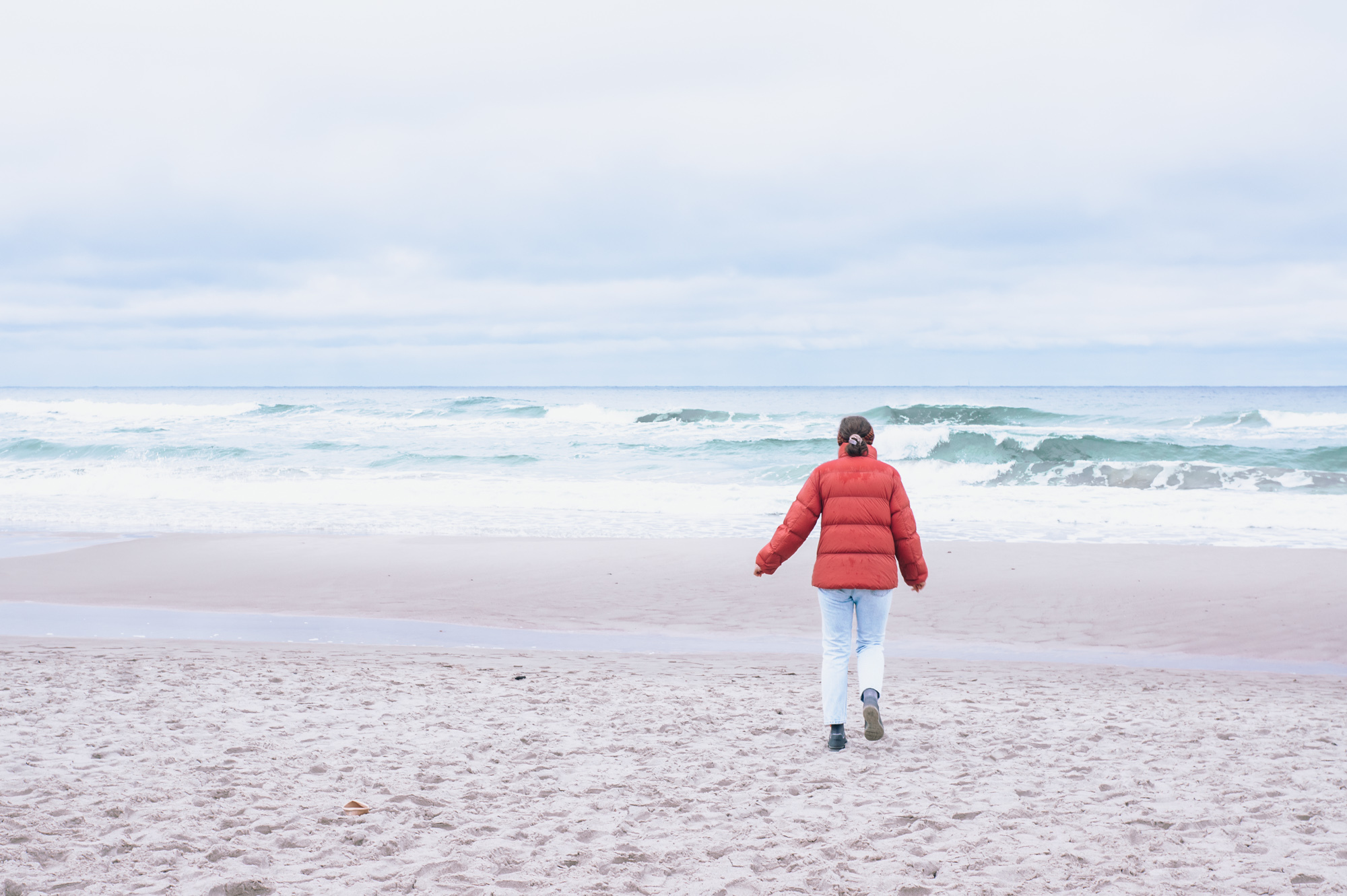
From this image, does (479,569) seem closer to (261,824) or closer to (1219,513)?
(261,824)

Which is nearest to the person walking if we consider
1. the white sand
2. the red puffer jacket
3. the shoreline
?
the red puffer jacket

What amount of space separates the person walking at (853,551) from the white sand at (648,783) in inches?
14.0

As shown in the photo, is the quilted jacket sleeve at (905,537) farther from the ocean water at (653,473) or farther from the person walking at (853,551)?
the ocean water at (653,473)

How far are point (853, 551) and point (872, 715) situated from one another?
2.91 ft

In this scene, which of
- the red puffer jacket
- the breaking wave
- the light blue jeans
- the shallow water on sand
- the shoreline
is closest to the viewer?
the red puffer jacket

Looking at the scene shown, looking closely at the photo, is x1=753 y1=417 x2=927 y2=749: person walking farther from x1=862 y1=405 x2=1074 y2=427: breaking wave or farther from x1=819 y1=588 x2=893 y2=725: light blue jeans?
x1=862 y1=405 x2=1074 y2=427: breaking wave

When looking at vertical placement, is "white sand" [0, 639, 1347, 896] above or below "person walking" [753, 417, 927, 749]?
below

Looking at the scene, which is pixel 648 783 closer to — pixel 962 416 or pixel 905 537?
pixel 905 537

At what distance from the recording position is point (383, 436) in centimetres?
3694

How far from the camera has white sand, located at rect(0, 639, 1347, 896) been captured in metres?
3.46

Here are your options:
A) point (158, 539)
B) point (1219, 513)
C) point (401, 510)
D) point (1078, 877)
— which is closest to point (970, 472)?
point (1219, 513)

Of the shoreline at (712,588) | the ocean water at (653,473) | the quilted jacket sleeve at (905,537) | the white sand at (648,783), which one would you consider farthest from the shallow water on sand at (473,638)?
the ocean water at (653,473)

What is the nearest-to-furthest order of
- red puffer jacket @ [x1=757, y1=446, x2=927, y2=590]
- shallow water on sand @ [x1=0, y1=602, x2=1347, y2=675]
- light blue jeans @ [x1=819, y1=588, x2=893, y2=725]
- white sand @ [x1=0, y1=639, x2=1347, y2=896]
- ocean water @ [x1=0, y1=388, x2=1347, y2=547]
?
white sand @ [x1=0, y1=639, x2=1347, y2=896] < red puffer jacket @ [x1=757, y1=446, x2=927, y2=590] < light blue jeans @ [x1=819, y1=588, x2=893, y2=725] < shallow water on sand @ [x1=0, y1=602, x2=1347, y2=675] < ocean water @ [x1=0, y1=388, x2=1347, y2=547]

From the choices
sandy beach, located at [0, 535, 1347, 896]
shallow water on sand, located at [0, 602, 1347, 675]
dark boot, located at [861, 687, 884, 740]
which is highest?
dark boot, located at [861, 687, 884, 740]
